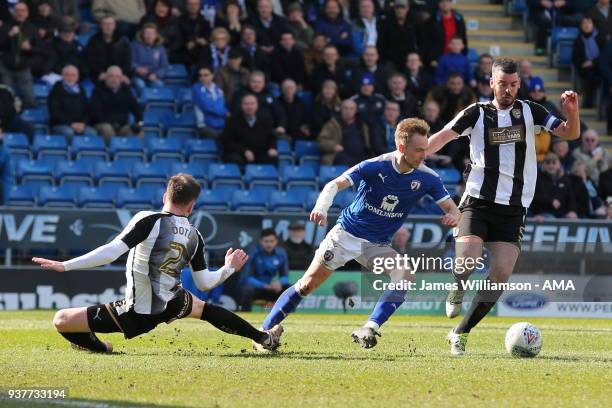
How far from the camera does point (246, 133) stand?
70.9ft

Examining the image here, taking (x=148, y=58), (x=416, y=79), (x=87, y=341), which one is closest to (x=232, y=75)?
(x=148, y=58)

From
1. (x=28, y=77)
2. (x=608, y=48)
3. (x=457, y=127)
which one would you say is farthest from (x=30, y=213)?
(x=608, y=48)

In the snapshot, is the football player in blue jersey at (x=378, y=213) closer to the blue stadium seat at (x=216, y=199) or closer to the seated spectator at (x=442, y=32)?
the blue stadium seat at (x=216, y=199)

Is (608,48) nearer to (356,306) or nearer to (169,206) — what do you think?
(356,306)

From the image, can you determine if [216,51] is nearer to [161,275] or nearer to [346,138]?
[346,138]

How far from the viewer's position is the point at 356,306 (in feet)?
62.7

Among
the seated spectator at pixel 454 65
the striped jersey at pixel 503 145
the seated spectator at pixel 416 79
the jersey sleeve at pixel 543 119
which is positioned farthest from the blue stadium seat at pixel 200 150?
the jersey sleeve at pixel 543 119

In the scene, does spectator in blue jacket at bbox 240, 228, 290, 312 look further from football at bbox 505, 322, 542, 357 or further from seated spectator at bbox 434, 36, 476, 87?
football at bbox 505, 322, 542, 357

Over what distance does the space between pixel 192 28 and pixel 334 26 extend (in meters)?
2.71

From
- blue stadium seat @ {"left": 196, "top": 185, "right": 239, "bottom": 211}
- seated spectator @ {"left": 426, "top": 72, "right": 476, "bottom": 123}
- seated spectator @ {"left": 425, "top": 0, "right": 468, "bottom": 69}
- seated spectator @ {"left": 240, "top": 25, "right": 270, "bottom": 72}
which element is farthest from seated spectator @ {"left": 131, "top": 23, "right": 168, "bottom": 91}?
seated spectator @ {"left": 425, "top": 0, "right": 468, "bottom": 69}

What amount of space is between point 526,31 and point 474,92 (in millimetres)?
4778

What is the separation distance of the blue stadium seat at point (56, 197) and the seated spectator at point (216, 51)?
3791 mm

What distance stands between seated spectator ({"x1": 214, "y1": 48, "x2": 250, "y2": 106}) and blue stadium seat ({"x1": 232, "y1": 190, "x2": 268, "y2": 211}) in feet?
7.94

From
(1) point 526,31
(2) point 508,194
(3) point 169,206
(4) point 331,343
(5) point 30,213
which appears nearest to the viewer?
(3) point 169,206
